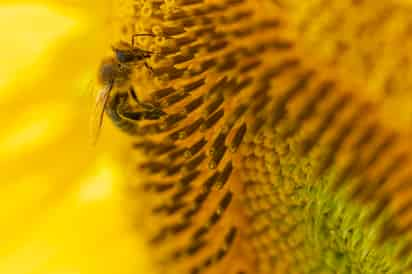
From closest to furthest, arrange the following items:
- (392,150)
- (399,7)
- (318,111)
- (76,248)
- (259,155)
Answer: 1. (399,7)
2. (392,150)
3. (318,111)
4. (259,155)
5. (76,248)

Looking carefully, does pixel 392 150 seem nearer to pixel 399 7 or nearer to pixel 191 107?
pixel 399 7

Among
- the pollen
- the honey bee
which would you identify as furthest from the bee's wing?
the pollen

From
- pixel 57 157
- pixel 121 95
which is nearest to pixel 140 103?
pixel 121 95

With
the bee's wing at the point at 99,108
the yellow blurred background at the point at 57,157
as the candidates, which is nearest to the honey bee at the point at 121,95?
the bee's wing at the point at 99,108

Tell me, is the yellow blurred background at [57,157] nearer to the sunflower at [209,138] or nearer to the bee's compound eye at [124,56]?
the sunflower at [209,138]

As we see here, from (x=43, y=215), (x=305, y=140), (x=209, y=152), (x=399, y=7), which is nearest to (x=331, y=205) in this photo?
(x=305, y=140)

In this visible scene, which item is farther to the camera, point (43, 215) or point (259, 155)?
point (43, 215)

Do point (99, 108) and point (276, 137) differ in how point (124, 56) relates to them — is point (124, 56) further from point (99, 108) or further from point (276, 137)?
point (276, 137)
